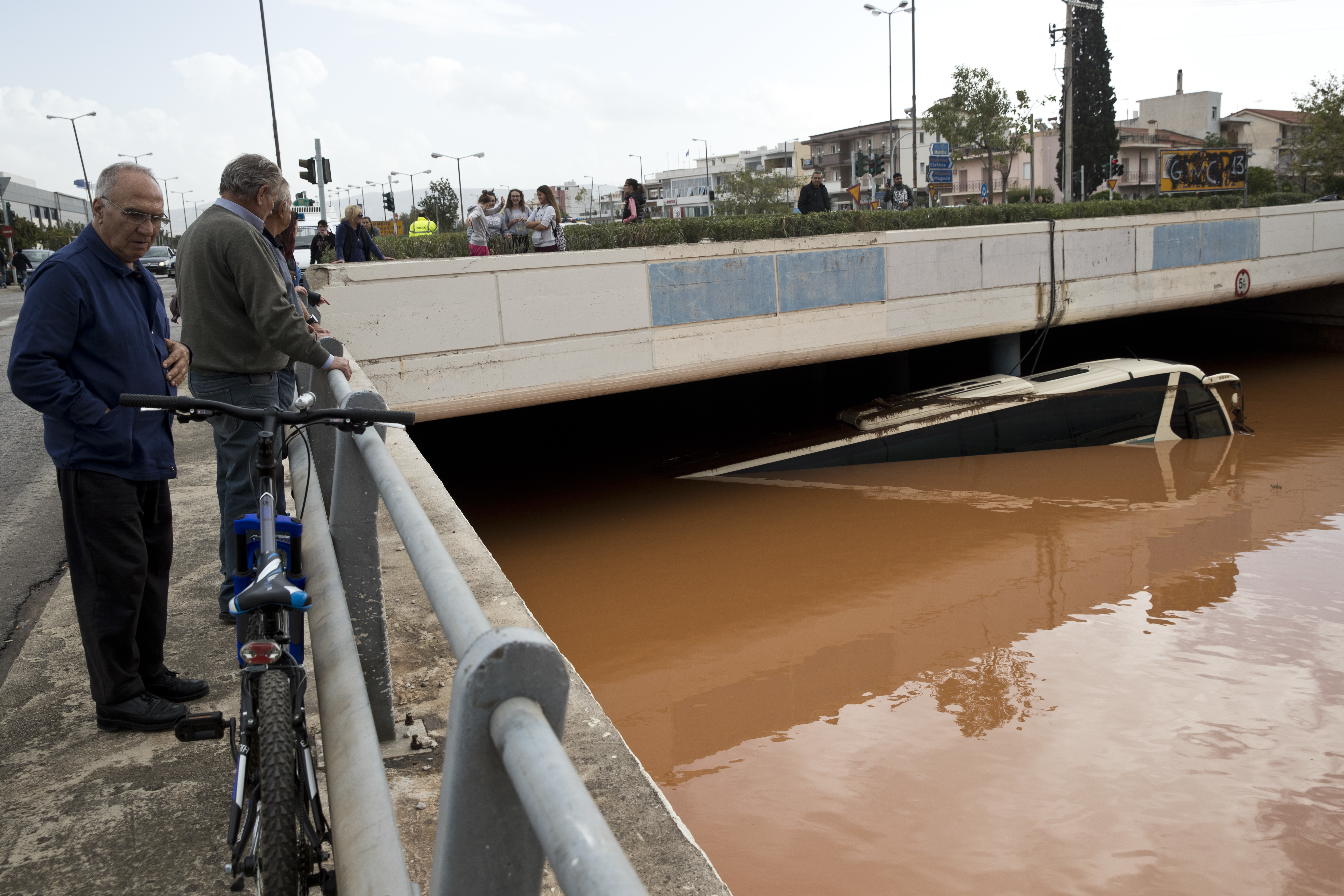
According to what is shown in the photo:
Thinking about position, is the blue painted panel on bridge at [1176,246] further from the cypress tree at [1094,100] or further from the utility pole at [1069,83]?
the cypress tree at [1094,100]

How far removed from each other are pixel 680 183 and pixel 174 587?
132828 millimetres

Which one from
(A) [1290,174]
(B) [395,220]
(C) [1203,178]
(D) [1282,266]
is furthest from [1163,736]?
(A) [1290,174]

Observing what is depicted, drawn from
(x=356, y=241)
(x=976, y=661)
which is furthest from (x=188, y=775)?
(x=356, y=241)

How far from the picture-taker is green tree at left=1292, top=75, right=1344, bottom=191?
1875 inches

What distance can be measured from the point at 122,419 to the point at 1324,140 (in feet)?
191

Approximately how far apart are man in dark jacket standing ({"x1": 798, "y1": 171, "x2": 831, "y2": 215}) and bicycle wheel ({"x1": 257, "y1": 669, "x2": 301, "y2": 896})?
45.7 ft

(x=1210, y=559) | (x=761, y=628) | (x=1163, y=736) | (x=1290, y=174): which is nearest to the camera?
(x=1163, y=736)

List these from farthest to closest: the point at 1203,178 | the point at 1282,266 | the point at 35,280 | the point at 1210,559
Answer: the point at 1203,178 → the point at 1282,266 → the point at 1210,559 → the point at 35,280

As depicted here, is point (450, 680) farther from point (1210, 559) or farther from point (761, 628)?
point (1210, 559)

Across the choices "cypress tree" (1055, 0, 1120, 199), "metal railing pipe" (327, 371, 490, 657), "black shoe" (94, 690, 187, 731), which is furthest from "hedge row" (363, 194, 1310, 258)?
"cypress tree" (1055, 0, 1120, 199)

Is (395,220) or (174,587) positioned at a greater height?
(395,220)

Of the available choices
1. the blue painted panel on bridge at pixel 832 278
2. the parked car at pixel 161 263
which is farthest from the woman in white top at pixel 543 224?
the parked car at pixel 161 263

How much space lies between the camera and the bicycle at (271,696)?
2045 mm

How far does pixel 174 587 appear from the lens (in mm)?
4496
